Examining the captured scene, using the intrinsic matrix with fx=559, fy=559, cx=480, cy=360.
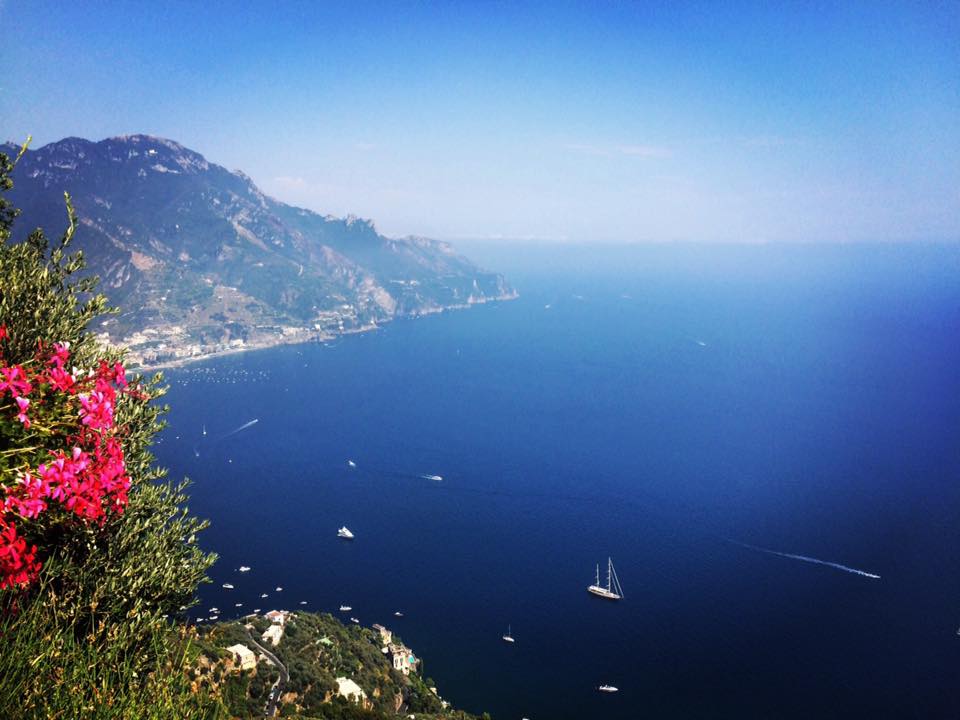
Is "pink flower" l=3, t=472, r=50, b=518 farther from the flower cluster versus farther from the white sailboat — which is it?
the white sailboat

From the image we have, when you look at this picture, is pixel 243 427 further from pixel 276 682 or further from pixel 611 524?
pixel 276 682

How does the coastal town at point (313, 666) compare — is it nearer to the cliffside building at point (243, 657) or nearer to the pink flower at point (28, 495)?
the cliffside building at point (243, 657)

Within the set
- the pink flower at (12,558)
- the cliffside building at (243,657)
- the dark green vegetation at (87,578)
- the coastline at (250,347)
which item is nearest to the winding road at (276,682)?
the cliffside building at (243,657)

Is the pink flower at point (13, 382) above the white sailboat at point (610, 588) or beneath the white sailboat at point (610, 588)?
above

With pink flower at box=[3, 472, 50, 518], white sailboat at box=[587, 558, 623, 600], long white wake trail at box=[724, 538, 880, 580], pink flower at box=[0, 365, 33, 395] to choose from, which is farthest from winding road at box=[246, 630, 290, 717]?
long white wake trail at box=[724, 538, 880, 580]

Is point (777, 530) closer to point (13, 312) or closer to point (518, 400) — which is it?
point (518, 400)

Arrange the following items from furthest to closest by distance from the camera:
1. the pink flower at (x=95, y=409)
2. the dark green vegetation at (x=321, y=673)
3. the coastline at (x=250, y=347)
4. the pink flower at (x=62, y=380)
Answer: the coastline at (x=250, y=347), the dark green vegetation at (x=321, y=673), the pink flower at (x=62, y=380), the pink flower at (x=95, y=409)
